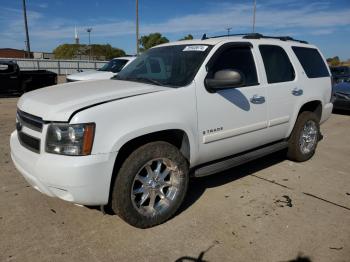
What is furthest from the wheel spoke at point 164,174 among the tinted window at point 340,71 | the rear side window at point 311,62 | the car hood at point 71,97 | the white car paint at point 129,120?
the tinted window at point 340,71

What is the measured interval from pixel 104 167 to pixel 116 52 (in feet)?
279

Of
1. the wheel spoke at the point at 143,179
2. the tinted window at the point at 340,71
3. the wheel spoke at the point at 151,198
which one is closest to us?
the wheel spoke at the point at 143,179

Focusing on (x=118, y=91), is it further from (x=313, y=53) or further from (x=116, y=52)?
(x=116, y=52)

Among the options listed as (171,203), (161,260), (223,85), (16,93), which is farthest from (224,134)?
(16,93)

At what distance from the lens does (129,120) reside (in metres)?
3.04

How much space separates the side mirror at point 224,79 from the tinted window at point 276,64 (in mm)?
1040

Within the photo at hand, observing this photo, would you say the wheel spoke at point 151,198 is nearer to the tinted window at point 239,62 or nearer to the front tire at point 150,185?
the front tire at point 150,185

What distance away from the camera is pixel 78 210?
3.70 metres

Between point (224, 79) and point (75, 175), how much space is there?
1.81 m

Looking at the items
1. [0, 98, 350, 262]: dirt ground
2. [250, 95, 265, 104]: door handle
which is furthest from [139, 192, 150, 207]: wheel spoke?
[250, 95, 265, 104]: door handle

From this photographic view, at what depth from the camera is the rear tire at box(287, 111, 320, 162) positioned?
5.18m

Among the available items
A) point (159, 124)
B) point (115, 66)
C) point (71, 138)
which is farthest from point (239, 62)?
point (115, 66)

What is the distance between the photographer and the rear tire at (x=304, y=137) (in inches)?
204

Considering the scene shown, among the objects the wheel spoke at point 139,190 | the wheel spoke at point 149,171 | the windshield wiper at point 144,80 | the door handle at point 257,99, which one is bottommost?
the wheel spoke at point 139,190
